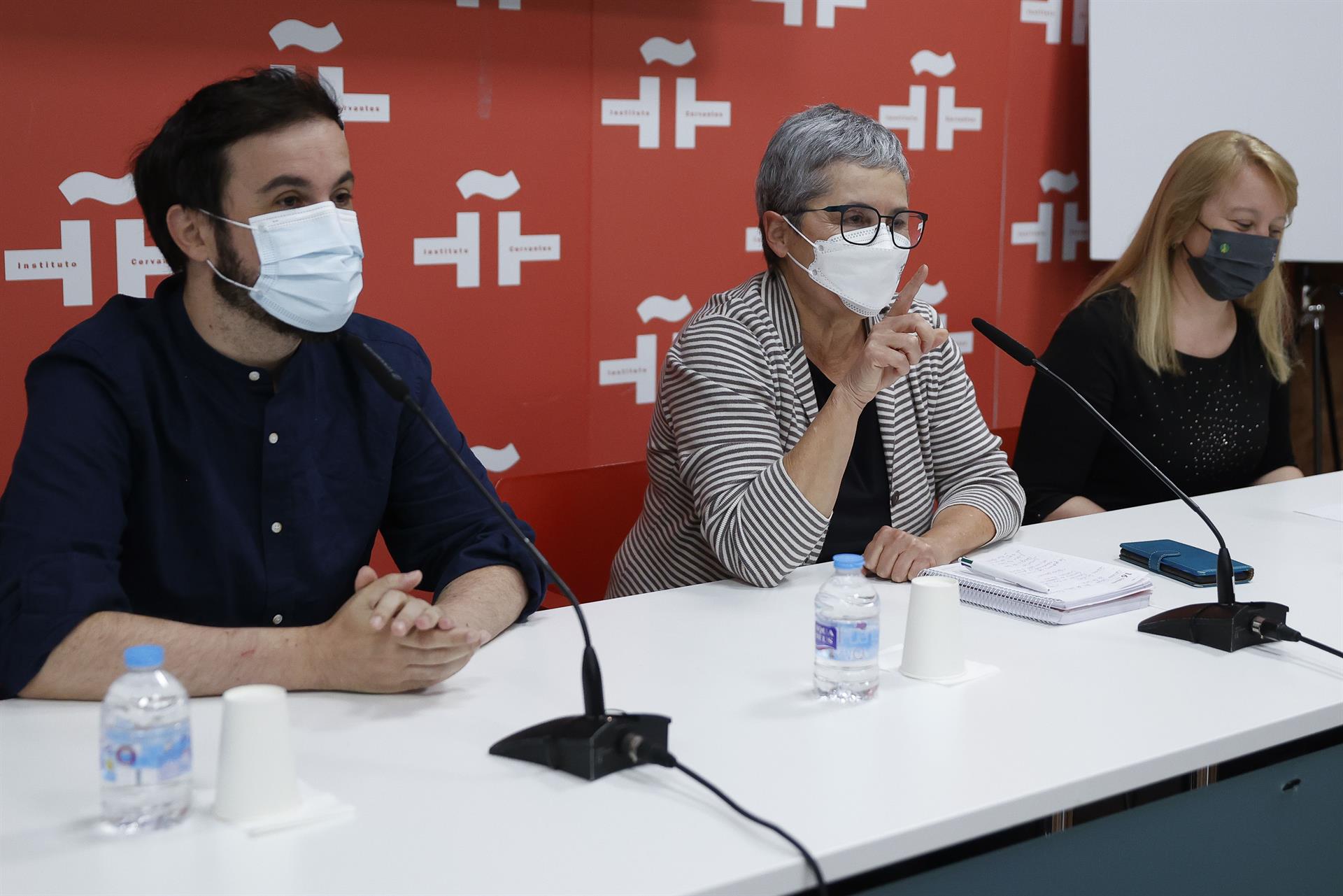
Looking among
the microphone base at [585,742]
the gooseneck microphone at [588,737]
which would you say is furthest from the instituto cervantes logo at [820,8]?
the microphone base at [585,742]

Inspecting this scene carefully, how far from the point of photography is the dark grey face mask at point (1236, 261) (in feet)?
8.83

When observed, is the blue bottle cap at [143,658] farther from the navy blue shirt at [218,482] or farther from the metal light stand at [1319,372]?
the metal light stand at [1319,372]

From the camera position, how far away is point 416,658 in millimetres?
1388

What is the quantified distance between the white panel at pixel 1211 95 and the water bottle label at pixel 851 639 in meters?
2.93

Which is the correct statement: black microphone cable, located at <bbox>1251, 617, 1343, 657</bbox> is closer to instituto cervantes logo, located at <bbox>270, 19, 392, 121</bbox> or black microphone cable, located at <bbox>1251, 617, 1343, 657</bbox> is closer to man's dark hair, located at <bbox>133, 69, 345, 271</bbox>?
man's dark hair, located at <bbox>133, 69, 345, 271</bbox>

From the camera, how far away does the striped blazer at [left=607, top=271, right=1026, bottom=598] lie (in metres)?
1.88

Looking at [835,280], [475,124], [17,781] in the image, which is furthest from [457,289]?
[17,781]

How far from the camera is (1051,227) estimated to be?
412 cm

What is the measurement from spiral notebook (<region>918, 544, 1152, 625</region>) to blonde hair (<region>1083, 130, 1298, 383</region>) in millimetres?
959

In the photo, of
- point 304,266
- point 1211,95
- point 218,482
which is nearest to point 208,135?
point 304,266

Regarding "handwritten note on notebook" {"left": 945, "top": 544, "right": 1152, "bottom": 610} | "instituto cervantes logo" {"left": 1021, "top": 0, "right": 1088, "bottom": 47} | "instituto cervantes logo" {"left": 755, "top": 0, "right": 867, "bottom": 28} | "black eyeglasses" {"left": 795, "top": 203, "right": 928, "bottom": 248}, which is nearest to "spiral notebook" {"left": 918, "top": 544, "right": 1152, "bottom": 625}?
"handwritten note on notebook" {"left": 945, "top": 544, "right": 1152, "bottom": 610}

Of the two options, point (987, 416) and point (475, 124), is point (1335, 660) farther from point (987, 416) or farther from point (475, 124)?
point (987, 416)

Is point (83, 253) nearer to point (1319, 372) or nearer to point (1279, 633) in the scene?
point (1279, 633)

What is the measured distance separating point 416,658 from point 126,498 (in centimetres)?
47
